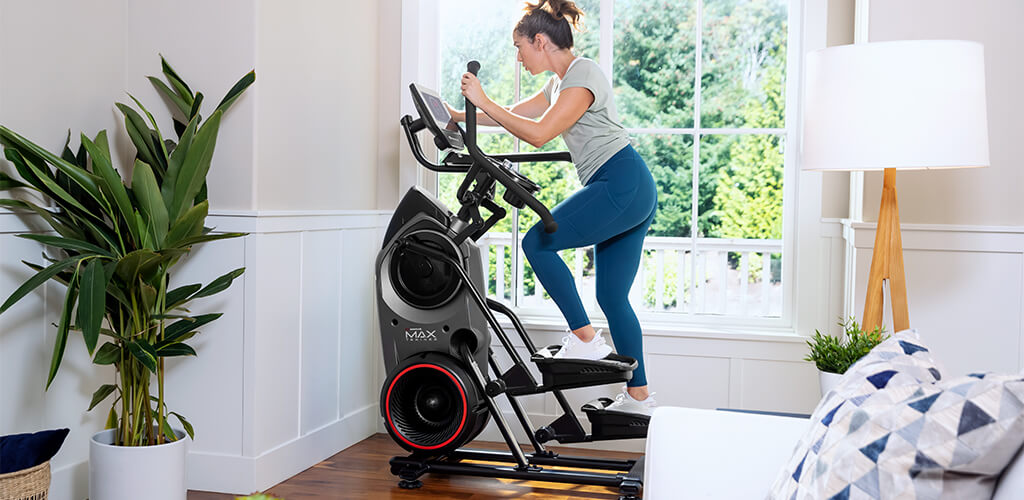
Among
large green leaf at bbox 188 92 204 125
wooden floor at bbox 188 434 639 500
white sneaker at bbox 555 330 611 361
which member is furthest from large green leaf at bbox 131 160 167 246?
white sneaker at bbox 555 330 611 361

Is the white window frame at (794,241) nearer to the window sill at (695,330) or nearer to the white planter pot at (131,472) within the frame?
the window sill at (695,330)

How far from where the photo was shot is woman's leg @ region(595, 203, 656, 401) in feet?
9.62

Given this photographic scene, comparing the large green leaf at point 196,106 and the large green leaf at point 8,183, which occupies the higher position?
the large green leaf at point 196,106

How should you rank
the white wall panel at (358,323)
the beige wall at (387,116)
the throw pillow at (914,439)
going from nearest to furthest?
the throw pillow at (914,439) < the white wall panel at (358,323) < the beige wall at (387,116)

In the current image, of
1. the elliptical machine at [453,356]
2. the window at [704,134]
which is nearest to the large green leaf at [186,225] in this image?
the elliptical machine at [453,356]

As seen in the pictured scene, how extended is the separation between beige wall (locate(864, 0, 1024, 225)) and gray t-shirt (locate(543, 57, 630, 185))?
89 centimetres

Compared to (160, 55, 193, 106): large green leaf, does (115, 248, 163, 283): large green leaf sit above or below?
below

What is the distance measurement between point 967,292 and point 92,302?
2.67 m

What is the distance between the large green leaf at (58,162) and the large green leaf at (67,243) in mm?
130

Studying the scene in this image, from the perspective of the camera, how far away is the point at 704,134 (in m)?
3.42

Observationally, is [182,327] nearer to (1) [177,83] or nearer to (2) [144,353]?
(2) [144,353]

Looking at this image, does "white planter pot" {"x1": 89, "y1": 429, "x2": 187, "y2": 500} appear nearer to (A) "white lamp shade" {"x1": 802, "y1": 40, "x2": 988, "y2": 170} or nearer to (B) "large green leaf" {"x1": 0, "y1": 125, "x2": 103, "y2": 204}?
(B) "large green leaf" {"x1": 0, "y1": 125, "x2": 103, "y2": 204}

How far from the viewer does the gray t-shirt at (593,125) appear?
2.82 metres

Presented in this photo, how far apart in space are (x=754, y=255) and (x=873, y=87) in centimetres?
133
